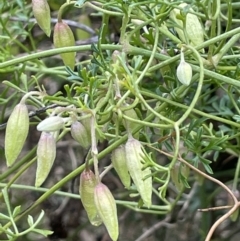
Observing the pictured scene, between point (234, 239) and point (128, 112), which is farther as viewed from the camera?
point (234, 239)

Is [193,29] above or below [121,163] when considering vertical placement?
above

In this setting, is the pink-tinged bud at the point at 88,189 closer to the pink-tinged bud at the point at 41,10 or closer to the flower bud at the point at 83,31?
the pink-tinged bud at the point at 41,10

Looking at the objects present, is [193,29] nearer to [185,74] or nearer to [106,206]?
[185,74]

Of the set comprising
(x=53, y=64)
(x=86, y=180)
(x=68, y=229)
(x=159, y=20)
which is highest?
(x=159, y=20)

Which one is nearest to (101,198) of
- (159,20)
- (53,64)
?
Result: (159,20)

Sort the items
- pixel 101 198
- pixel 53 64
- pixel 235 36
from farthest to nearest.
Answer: pixel 53 64
pixel 235 36
pixel 101 198

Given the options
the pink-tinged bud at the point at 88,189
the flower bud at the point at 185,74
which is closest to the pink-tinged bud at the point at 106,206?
the pink-tinged bud at the point at 88,189

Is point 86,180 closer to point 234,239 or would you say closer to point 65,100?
point 65,100

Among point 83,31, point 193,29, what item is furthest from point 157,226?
point 193,29
